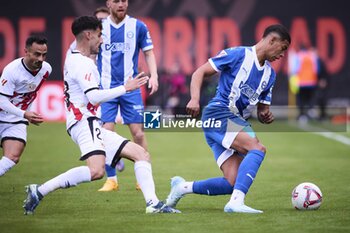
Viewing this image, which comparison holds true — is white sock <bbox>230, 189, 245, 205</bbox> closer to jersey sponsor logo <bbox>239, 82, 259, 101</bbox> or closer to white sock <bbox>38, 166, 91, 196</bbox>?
jersey sponsor logo <bbox>239, 82, 259, 101</bbox>

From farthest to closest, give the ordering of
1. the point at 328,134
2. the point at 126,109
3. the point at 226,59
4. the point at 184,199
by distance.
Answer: the point at 328,134, the point at 126,109, the point at 184,199, the point at 226,59

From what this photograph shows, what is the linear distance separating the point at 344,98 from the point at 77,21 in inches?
835

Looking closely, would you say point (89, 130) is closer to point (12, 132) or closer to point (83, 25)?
point (83, 25)

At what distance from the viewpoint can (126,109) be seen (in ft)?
35.5

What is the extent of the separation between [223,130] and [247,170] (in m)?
0.51

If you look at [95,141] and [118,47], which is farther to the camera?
[118,47]

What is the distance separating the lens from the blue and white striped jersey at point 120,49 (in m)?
10.8

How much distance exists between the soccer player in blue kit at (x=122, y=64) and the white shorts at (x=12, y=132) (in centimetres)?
108

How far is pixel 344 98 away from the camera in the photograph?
28516mm

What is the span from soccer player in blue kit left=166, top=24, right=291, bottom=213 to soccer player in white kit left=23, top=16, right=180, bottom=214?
596 millimetres

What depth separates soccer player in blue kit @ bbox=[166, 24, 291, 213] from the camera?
333 inches

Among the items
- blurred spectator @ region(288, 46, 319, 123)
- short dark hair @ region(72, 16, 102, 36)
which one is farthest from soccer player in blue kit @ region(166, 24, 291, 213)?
blurred spectator @ region(288, 46, 319, 123)

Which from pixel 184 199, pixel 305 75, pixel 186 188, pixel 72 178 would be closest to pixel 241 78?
pixel 186 188

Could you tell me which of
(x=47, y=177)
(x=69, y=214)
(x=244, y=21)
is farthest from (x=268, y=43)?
(x=244, y=21)
